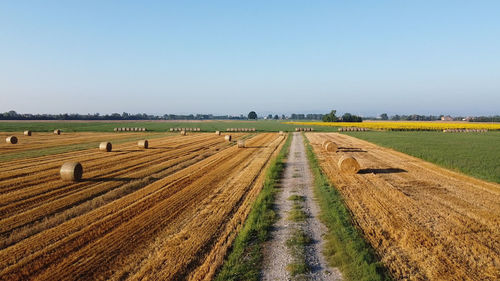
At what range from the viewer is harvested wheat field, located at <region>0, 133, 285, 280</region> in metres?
6.29

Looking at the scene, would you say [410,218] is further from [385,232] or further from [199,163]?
A: [199,163]

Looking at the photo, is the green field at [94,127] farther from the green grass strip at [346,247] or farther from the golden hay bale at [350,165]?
the green grass strip at [346,247]

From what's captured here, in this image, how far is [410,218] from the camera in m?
9.47

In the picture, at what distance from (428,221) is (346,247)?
367cm

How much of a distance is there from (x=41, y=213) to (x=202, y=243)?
5632 millimetres

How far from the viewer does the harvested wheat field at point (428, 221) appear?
21.1 ft

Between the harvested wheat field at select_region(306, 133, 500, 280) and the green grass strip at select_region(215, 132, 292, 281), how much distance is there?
8.74 feet

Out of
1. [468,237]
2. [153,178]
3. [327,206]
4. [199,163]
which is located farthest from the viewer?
[199,163]

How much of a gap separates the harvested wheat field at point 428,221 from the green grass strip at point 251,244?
267 cm

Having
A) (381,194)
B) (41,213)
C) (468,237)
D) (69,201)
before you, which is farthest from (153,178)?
(468,237)

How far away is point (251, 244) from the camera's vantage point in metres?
7.46

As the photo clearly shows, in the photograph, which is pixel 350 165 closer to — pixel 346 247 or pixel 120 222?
pixel 346 247

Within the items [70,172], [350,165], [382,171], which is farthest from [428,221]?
[70,172]

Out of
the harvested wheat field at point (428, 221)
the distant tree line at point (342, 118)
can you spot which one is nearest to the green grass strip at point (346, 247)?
the harvested wheat field at point (428, 221)
